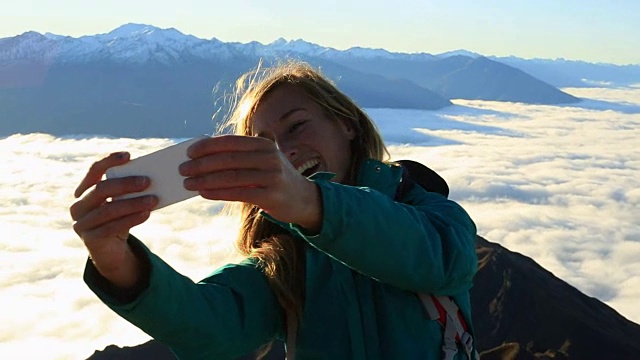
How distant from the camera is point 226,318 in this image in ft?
6.51

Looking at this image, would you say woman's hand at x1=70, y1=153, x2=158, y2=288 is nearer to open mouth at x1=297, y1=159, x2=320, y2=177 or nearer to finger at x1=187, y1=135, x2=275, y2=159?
finger at x1=187, y1=135, x2=275, y2=159

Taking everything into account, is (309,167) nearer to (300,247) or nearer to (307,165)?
(307,165)

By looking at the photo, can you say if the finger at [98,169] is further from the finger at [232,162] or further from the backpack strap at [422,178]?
the backpack strap at [422,178]

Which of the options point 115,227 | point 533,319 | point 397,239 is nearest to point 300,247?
point 397,239

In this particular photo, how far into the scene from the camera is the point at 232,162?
1.40 metres

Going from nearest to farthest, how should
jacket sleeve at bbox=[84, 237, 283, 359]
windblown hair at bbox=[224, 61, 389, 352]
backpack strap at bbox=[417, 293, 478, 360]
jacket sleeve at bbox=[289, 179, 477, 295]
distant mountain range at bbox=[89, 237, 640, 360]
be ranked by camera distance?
jacket sleeve at bbox=[289, 179, 477, 295]
jacket sleeve at bbox=[84, 237, 283, 359]
backpack strap at bbox=[417, 293, 478, 360]
windblown hair at bbox=[224, 61, 389, 352]
distant mountain range at bbox=[89, 237, 640, 360]

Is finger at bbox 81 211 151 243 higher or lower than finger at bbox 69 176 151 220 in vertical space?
lower

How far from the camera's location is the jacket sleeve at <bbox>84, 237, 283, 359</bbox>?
1702 mm

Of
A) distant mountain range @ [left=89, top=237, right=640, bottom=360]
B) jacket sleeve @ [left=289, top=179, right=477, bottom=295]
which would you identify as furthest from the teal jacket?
distant mountain range @ [left=89, top=237, right=640, bottom=360]

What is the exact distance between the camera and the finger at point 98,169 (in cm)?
147

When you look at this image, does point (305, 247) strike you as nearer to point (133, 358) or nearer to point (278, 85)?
point (278, 85)

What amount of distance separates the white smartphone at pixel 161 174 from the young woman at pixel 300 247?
0.9 inches

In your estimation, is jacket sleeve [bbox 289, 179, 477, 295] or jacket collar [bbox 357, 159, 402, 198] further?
jacket collar [bbox 357, 159, 402, 198]

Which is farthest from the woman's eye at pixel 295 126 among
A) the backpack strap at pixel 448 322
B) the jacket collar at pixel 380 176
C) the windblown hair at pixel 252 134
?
the backpack strap at pixel 448 322
